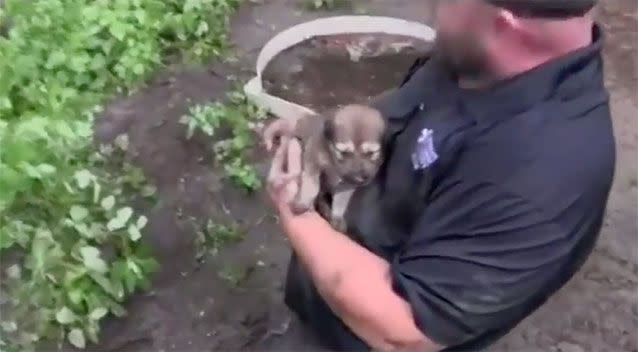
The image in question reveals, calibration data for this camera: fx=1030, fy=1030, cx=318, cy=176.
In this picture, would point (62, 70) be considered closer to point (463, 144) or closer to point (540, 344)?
point (540, 344)

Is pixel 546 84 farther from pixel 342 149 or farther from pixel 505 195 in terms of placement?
pixel 342 149

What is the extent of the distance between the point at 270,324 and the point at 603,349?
0.98m

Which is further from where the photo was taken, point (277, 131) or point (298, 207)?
point (277, 131)

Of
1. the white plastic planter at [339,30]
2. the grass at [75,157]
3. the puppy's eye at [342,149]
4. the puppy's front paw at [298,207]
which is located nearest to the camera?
the puppy's front paw at [298,207]

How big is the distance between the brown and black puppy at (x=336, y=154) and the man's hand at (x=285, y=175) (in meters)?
0.02

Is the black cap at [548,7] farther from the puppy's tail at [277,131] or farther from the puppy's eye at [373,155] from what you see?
the puppy's tail at [277,131]

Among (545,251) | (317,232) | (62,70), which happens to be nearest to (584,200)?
(545,251)

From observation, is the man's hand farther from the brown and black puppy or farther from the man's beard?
the man's beard

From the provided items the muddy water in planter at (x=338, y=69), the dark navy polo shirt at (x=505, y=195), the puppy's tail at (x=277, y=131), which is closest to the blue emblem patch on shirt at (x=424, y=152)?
the dark navy polo shirt at (x=505, y=195)

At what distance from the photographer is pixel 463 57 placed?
1.70m

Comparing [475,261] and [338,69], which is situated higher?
[475,261]

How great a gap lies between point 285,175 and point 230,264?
1.04m

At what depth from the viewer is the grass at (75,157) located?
2674 millimetres

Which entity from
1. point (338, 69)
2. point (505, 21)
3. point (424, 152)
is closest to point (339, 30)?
point (338, 69)
